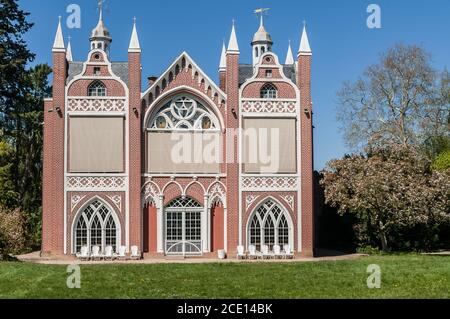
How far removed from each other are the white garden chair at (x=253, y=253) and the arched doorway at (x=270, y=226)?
41 cm

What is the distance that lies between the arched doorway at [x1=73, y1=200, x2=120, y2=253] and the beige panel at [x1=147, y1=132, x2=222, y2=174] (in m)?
3.24

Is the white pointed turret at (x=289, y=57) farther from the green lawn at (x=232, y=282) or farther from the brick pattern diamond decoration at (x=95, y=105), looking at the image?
the green lawn at (x=232, y=282)

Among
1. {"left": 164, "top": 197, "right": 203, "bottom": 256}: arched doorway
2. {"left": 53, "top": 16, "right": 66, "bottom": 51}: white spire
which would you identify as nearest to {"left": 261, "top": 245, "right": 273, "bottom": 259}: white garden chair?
{"left": 164, "top": 197, "right": 203, "bottom": 256}: arched doorway

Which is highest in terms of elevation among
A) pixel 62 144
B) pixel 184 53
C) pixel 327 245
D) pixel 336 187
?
pixel 184 53

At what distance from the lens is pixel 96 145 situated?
3538 centimetres

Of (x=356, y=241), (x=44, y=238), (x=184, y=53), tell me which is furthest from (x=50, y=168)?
(x=356, y=241)

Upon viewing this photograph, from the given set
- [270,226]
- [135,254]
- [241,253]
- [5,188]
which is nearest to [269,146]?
[270,226]

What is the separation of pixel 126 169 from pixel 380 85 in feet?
67.0

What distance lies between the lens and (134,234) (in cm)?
3509

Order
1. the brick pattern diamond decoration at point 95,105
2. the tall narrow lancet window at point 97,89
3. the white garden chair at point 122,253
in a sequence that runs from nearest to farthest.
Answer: the white garden chair at point 122,253
the brick pattern diamond decoration at point 95,105
the tall narrow lancet window at point 97,89

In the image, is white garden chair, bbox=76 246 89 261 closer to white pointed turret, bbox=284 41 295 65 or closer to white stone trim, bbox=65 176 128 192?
white stone trim, bbox=65 176 128 192

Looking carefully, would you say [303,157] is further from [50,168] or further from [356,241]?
[50,168]

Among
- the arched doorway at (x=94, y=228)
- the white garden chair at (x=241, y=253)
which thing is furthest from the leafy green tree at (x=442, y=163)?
the arched doorway at (x=94, y=228)

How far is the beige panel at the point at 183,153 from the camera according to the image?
35.9 m
